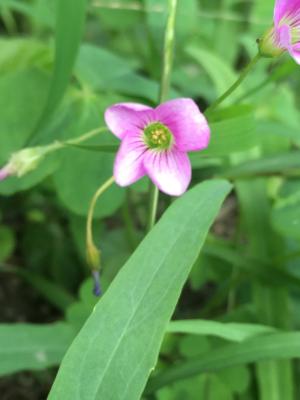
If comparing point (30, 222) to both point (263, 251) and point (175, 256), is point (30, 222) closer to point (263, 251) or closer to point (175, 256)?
point (263, 251)

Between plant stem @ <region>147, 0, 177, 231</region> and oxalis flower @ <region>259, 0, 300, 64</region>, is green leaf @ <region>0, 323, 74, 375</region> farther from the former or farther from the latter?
oxalis flower @ <region>259, 0, 300, 64</region>

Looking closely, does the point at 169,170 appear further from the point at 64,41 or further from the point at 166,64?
the point at 64,41

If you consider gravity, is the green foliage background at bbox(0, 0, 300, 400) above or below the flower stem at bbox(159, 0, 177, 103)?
below

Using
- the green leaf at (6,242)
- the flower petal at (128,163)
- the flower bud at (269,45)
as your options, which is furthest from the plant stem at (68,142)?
the green leaf at (6,242)

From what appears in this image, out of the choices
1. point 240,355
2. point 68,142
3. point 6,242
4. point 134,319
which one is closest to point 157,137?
point 68,142

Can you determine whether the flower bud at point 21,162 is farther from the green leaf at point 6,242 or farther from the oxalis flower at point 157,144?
the green leaf at point 6,242

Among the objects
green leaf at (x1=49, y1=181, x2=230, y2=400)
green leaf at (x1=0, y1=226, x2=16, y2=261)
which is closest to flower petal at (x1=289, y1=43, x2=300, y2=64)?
green leaf at (x1=49, y1=181, x2=230, y2=400)
